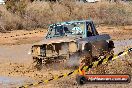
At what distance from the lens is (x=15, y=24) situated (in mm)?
38125

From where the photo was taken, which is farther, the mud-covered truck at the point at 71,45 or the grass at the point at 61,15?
the grass at the point at 61,15

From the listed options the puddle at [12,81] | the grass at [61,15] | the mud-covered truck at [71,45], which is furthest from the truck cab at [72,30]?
the grass at [61,15]

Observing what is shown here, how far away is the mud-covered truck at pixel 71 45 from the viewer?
1449 centimetres

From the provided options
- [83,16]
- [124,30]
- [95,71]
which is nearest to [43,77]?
[95,71]

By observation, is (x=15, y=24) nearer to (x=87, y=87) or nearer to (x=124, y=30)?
(x=124, y=30)

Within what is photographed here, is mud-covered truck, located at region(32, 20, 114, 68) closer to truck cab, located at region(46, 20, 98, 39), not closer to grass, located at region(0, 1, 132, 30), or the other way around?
truck cab, located at region(46, 20, 98, 39)

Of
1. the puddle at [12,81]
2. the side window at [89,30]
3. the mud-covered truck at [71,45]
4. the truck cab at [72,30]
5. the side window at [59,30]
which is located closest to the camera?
the puddle at [12,81]

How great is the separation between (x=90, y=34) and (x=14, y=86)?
171 inches

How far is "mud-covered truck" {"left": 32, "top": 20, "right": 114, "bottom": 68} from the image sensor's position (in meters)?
14.5

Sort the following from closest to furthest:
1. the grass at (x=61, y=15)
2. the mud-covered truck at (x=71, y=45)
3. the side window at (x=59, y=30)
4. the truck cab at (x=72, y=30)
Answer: the mud-covered truck at (x=71, y=45) → the truck cab at (x=72, y=30) → the side window at (x=59, y=30) → the grass at (x=61, y=15)

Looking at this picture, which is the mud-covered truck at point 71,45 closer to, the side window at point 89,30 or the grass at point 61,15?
the side window at point 89,30

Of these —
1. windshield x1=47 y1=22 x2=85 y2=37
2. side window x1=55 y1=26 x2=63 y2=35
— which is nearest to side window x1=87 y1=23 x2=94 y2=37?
windshield x1=47 y1=22 x2=85 y2=37

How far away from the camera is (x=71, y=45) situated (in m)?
14.5

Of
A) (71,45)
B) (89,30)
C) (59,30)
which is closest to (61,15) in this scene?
(89,30)
